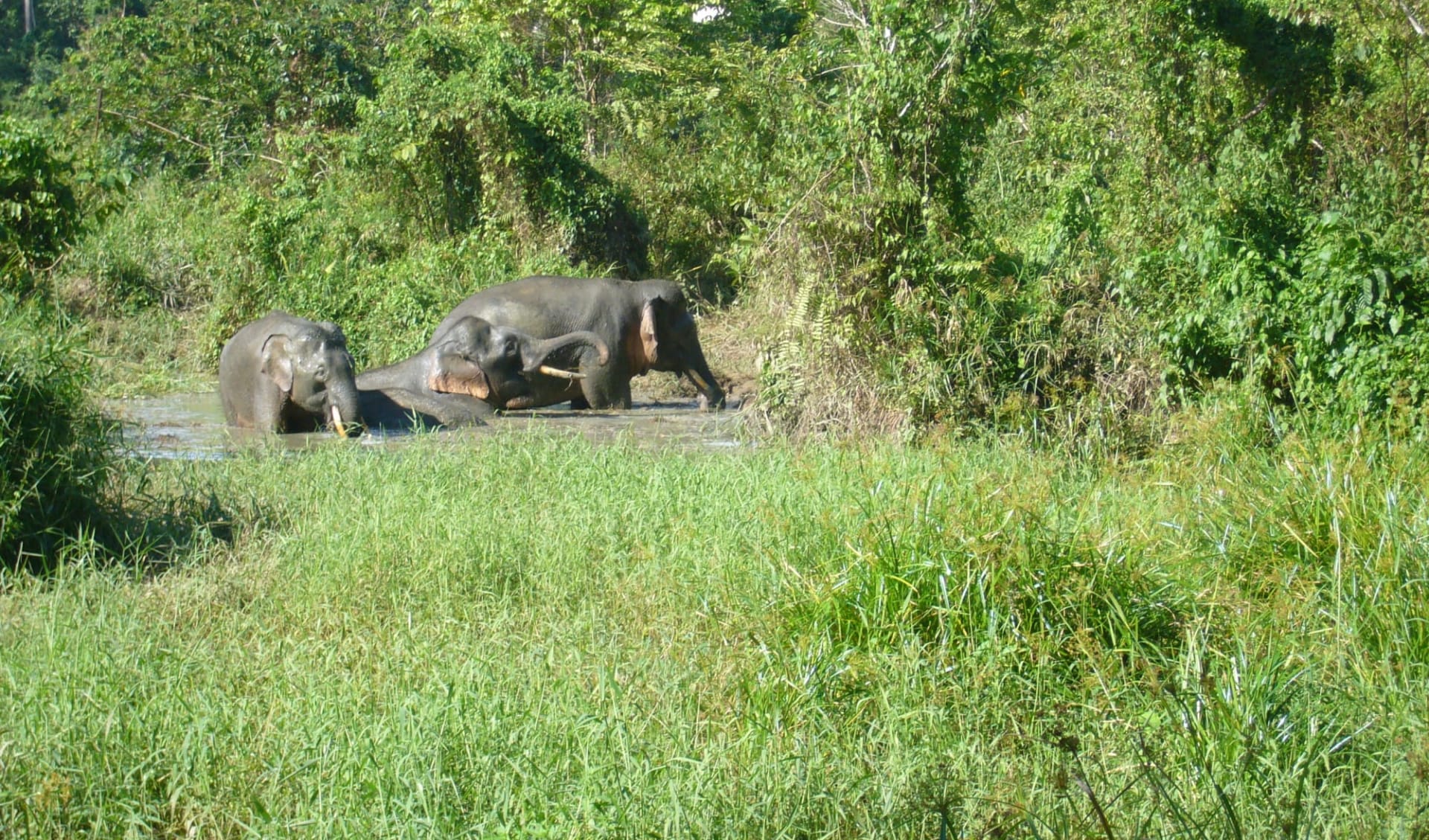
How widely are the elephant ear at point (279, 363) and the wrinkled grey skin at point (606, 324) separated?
6.09 ft

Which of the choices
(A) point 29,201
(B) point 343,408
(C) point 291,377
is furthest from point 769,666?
(A) point 29,201

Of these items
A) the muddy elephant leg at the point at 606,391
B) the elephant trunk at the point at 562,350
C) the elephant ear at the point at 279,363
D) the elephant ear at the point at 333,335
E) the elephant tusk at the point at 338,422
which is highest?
the elephant ear at the point at 333,335

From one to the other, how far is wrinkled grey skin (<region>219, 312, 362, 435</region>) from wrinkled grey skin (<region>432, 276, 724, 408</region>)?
66.2 inches

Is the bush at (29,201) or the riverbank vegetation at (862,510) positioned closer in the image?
the riverbank vegetation at (862,510)

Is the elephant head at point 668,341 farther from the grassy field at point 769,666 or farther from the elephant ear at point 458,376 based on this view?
the grassy field at point 769,666

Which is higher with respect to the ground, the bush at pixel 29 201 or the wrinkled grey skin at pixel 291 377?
the bush at pixel 29 201

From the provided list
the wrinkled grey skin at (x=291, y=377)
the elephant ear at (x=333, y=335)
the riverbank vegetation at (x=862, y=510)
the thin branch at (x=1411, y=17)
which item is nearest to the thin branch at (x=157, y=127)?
the riverbank vegetation at (x=862, y=510)

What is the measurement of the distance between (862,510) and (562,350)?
25.6 ft

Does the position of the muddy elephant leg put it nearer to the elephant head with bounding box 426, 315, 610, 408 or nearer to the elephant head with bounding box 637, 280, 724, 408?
the elephant head with bounding box 426, 315, 610, 408

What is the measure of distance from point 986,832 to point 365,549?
3461 millimetres

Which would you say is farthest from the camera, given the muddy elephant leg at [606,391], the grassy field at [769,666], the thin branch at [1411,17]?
the muddy elephant leg at [606,391]

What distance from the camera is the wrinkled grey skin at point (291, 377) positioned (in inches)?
446

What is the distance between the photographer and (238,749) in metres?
4.04

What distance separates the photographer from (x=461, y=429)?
10.4 m
